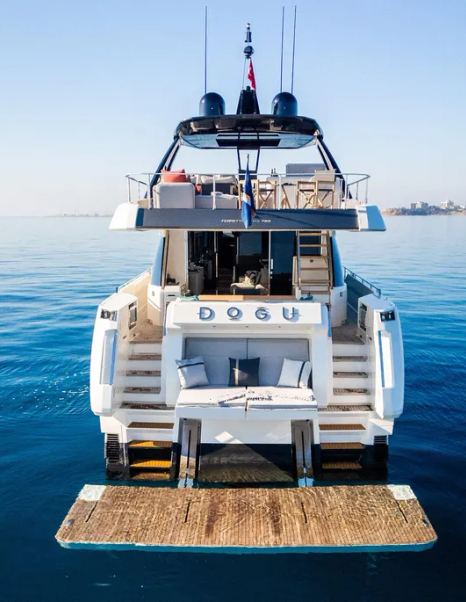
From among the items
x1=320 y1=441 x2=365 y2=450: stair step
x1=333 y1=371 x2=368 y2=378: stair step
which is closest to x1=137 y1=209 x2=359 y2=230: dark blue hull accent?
x1=333 y1=371 x2=368 y2=378: stair step

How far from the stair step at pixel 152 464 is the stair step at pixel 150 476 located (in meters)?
0.10

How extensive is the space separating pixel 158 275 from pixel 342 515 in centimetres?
626

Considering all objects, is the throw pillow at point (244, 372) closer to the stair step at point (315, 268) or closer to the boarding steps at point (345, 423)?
the boarding steps at point (345, 423)

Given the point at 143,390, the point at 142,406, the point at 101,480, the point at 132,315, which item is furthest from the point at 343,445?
the point at 132,315

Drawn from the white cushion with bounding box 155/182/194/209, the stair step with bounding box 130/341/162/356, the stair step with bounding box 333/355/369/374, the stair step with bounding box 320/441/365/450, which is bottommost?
the stair step with bounding box 320/441/365/450

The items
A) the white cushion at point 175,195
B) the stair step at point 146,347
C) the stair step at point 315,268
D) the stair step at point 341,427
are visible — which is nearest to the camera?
the stair step at point 341,427

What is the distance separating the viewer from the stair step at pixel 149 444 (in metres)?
8.67

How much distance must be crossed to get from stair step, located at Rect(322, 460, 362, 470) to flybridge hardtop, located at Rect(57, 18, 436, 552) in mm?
23

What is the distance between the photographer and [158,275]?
11203 millimetres

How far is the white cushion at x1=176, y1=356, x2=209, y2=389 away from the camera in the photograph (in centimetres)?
866

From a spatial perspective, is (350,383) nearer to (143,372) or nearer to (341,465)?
(341,465)

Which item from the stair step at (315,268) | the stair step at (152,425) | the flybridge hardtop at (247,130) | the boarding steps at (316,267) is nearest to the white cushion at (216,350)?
the stair step at (152,425)

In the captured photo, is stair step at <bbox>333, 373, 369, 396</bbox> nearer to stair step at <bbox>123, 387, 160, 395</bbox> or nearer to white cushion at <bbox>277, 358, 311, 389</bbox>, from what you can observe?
white cushion at <bbox>277, 358, 311, 389</bbox>

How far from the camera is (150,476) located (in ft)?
28.4
